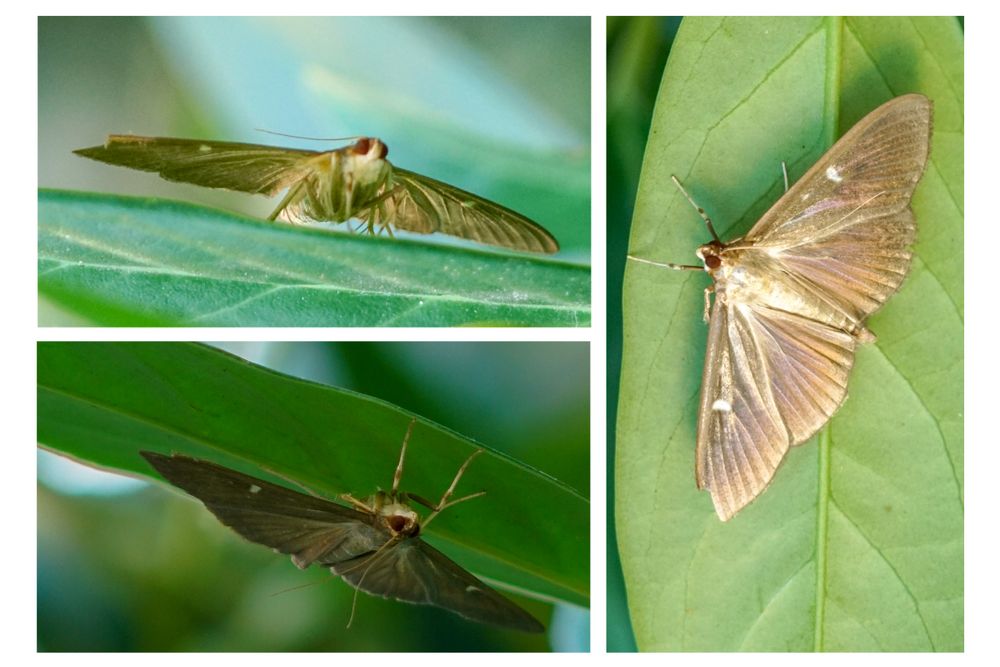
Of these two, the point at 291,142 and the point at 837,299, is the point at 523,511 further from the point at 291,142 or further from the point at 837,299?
the point at 291,142

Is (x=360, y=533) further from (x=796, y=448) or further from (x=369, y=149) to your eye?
(x=796, y=448)

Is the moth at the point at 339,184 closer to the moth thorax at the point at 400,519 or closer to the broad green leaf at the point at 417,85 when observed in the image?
the broad green leaf at the point at 417,85

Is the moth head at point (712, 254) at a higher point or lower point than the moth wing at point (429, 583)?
higher

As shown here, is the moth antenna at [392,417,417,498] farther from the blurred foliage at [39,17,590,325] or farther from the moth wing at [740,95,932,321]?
the moth wing at [740,95,932,321]

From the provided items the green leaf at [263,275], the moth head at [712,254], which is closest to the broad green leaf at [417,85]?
the green leaf at [263,275]

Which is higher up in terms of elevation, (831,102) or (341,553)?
(831,102)

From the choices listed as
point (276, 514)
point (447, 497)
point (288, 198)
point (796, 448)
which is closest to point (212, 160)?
point (288, 198)

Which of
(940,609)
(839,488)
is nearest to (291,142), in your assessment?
(839,488)
